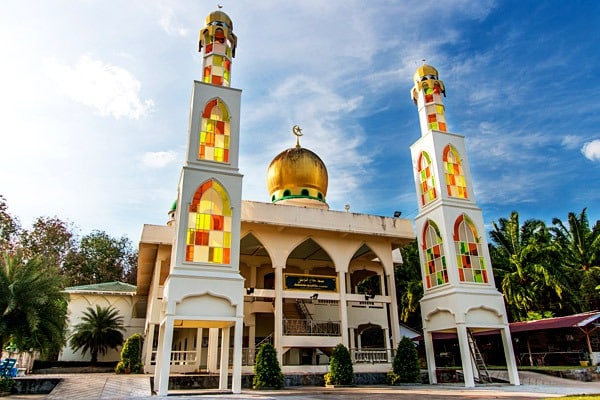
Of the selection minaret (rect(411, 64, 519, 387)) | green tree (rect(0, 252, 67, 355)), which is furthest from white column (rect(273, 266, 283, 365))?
green tree (rect(0, 252, 67, 355))

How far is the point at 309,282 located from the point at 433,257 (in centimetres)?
487

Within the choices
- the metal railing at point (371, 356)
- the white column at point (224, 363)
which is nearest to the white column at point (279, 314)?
the white column at point (224, 363)

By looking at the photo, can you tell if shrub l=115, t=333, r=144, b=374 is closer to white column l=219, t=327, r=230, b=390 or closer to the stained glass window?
white column l=219, t=327, r=230, b=390

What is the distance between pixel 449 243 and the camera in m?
15.9

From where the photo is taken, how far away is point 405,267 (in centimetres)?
3238

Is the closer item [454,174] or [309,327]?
[454,174]

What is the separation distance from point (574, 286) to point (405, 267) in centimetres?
1060

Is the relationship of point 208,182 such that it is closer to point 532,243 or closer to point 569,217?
point 532,243

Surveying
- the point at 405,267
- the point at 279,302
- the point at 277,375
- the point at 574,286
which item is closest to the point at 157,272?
the point at 279,302

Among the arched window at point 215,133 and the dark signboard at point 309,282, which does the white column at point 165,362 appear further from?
the dark signboard at point 309,282

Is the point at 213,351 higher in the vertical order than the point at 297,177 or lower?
lower

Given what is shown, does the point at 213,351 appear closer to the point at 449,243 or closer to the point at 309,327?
the point at 309,327

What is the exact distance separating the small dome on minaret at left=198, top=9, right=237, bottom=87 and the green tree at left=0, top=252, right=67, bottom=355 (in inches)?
322

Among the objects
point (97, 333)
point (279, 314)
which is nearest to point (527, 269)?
point (279, 314)
